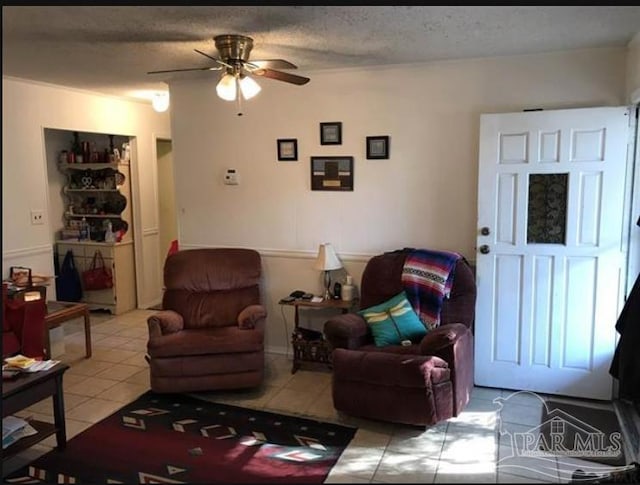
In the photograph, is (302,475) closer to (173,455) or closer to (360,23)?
(173,455)

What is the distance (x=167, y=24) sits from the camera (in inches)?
111

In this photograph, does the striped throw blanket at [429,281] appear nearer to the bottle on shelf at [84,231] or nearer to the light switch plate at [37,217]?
the light switch plate at [37,217]

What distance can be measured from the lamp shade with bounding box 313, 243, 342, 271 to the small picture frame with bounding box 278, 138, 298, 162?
2.58 feet

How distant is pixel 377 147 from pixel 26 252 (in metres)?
3.17

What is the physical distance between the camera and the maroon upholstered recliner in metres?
2.92

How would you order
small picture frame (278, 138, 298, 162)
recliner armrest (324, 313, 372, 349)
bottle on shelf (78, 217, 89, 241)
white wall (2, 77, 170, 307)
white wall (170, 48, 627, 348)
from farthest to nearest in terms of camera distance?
bottle on shelf (78, 217, 89, 241) → white wall (2, 77, 170, 307) → small picture frame (278, 138, 298, 162) → white wall (170, 48, 627, 348) → recliner armrest (324, 313, 372, 349)

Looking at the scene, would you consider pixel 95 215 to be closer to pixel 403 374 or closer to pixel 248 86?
pixel 248 86

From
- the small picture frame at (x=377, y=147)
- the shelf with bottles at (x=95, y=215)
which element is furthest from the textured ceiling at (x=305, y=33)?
the shelf with bottles at (x=95, y=215)

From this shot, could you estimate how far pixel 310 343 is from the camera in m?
3.97

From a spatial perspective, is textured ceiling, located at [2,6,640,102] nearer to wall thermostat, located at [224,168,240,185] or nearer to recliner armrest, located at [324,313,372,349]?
wall thermostat, located at [224,168,240,185]

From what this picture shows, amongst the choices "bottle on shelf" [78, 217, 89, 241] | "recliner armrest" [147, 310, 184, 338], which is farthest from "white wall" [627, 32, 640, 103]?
"bottle on shelf" [78, 217, 89, 241]

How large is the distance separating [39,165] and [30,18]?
88.3 inches

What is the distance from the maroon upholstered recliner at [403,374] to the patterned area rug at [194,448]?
0.84 ft

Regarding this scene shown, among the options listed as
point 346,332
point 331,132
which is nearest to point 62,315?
point 346,332
